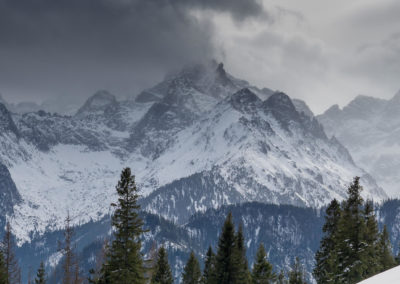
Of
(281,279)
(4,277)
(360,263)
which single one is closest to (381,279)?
(360,263)

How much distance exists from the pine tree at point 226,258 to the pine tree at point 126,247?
1250cm

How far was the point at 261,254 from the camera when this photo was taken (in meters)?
61.0

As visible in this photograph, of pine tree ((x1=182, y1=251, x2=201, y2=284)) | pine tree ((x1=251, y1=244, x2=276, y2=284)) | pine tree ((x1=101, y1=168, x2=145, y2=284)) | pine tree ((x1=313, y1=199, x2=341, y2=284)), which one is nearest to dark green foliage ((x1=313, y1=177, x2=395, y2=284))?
pine tree ((x1=313, y1=199, x2=341, y2=284))

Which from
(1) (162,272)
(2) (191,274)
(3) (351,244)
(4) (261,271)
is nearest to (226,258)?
(4) (261,271)

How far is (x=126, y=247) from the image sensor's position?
46.1 meters

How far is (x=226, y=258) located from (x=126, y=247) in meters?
14.1

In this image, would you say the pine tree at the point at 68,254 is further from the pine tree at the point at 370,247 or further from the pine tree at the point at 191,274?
the pine tree at the point at 370,247

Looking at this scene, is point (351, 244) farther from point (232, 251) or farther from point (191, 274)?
point (191, 274)

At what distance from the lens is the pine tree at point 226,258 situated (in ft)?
187

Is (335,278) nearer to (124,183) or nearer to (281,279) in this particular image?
(124,183)

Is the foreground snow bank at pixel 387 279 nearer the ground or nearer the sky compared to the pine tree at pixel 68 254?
nearer the ground

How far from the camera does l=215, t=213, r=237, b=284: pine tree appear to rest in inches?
2240

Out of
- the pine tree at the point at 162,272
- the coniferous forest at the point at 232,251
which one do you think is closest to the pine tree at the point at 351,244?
the coniferous forest at the point at 232,251

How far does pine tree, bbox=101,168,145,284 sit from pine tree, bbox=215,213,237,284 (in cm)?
1250
